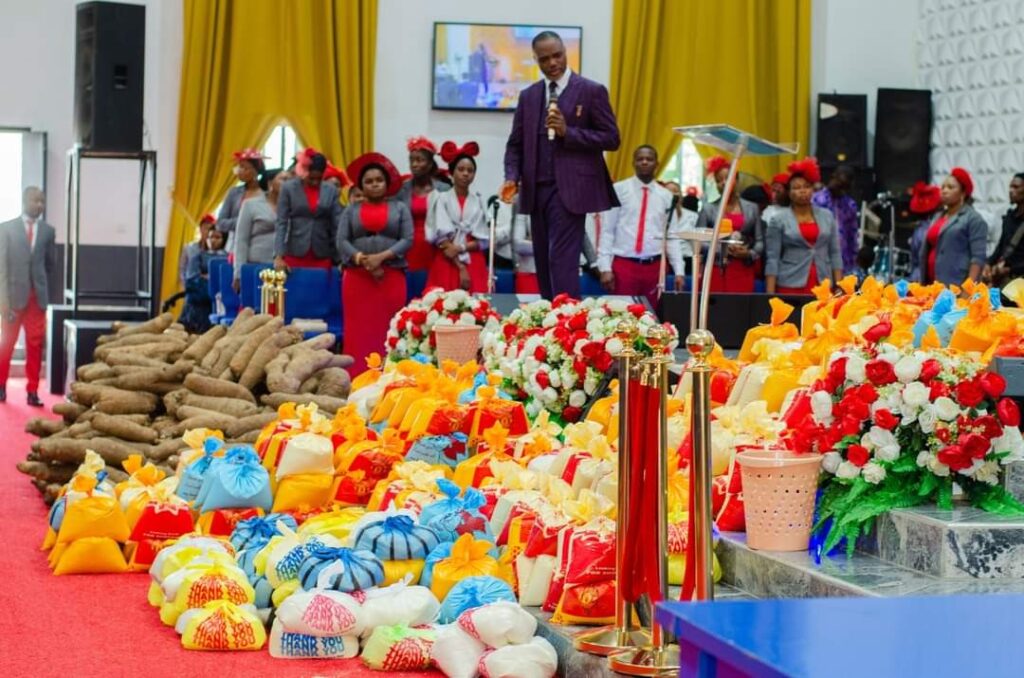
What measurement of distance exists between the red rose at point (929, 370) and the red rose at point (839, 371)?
0.20 meters

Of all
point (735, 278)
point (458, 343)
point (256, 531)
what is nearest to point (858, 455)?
point (256, 531)

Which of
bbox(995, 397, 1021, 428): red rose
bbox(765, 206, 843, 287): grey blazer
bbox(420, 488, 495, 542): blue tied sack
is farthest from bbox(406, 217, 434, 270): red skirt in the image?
bbox(995, 397, 1021, 428): red rose

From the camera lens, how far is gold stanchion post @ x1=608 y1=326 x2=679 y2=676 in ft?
10.6

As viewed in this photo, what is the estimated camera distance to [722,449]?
4180 mm

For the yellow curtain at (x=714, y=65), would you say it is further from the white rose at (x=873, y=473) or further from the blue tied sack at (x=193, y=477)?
the white rose at (x=873, y=473)

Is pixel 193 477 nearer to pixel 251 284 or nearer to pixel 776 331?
pixel 776 331

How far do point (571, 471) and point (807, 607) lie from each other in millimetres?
2525

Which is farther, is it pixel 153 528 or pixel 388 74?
pixel 388 74

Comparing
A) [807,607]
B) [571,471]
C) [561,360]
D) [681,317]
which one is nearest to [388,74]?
[681,317]

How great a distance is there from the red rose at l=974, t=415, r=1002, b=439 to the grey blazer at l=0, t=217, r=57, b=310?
901 cm

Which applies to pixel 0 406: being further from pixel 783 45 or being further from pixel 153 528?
pixel 783 45

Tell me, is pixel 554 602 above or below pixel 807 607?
below

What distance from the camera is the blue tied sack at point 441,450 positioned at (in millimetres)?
5172

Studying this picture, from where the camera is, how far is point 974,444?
11.8 ft
